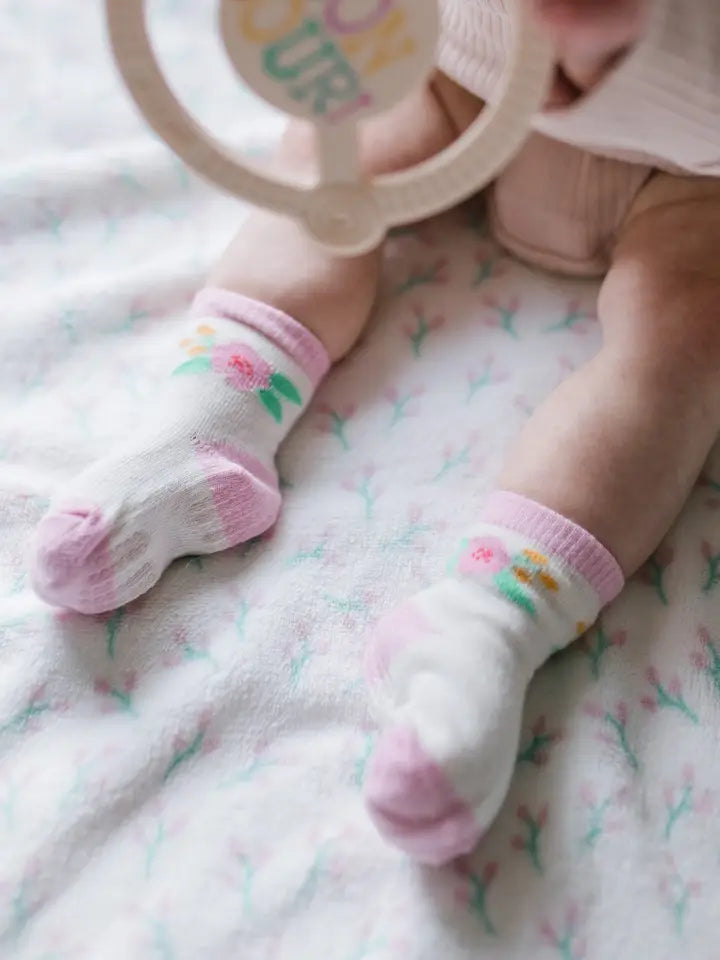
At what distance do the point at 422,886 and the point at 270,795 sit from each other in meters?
0.08

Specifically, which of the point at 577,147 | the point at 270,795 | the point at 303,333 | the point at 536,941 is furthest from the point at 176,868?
the point at 577,147

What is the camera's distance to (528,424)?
1.83 ft

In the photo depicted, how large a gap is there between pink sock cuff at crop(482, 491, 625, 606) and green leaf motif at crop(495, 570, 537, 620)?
0.02 metres

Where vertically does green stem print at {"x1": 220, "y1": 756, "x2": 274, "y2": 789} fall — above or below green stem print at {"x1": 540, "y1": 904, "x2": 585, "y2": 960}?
above

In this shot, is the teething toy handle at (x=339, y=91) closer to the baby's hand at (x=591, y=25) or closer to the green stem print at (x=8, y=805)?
the baby's hand at (x=591, y=25)

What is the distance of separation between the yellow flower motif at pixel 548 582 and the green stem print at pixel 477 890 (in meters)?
0.12

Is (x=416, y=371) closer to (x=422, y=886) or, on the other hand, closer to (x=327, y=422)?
(x=327, y=422)

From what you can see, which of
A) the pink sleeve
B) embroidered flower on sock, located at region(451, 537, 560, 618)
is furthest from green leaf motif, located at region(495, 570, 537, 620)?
the pink sleeve

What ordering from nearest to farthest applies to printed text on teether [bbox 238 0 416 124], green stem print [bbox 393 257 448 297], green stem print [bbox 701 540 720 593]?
printed text on teether [bbox 238 0 416 124] < green stem print [bbox 701 540 720 593] < green stem print [bbox 393 257 448 297]

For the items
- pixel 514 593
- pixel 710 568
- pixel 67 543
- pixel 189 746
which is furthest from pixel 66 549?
pixel 710 568

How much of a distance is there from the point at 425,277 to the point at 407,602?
238 mm

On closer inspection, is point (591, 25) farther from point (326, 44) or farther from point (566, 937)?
point (566, 937)

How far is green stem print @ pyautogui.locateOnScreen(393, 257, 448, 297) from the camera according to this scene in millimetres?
658

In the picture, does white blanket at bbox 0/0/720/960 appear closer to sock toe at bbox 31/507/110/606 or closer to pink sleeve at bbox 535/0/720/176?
sock toe at bbox 31/507/110/606
